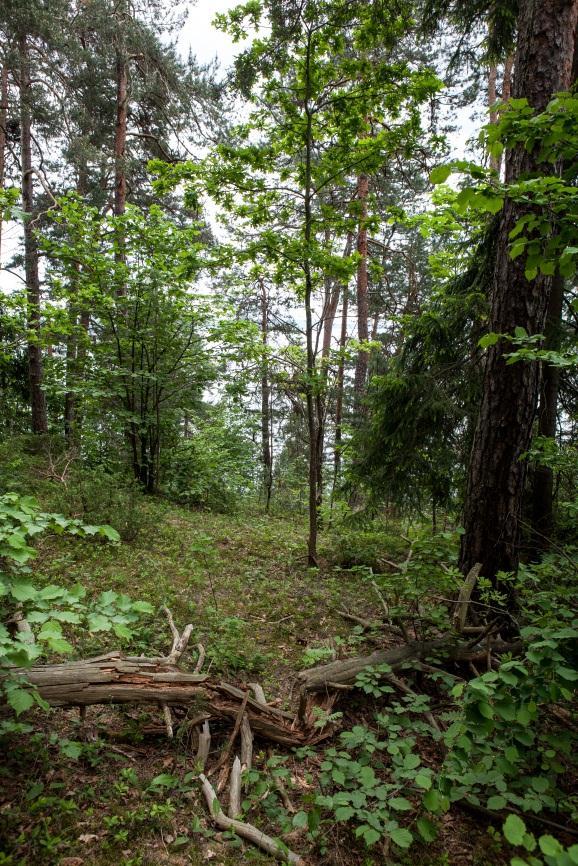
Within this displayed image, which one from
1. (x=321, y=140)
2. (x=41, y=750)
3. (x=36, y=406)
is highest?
(x=321, y=140)

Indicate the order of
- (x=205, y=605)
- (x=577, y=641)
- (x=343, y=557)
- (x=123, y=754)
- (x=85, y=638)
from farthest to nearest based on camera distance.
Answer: (x=343, y=557), (x=205, y=605), (x=85, y=638), (x=123, y=754), (x=577, y=641)

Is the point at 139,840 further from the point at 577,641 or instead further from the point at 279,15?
the point at 279,15

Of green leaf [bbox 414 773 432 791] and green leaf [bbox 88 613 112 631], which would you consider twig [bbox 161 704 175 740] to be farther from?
green leaf [bbox 414 773 432 791]

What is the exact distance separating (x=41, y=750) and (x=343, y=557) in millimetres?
4969

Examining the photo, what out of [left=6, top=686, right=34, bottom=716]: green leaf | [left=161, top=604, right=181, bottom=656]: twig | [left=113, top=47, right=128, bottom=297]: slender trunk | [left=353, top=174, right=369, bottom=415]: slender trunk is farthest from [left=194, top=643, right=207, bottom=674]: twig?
[left=113, top=47, right=128, bottom=297]: slender trunk

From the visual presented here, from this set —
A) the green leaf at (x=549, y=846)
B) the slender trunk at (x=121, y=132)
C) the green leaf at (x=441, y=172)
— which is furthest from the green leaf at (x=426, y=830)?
the slender trunk at (x=121, y=132)

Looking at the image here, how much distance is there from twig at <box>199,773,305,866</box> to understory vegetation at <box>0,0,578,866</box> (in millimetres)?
12

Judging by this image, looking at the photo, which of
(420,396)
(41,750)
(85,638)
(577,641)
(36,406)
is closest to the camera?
(577,641)

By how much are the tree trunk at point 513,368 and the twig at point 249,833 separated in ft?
8.82

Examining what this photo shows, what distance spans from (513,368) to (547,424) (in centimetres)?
183

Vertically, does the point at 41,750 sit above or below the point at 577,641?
below

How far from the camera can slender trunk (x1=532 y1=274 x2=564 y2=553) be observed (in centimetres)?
518

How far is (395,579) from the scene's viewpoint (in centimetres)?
394

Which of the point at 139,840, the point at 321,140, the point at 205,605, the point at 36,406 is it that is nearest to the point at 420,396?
the point at 205,605
